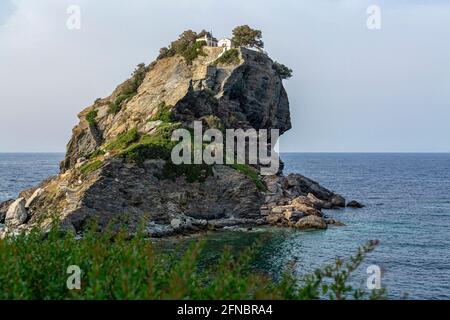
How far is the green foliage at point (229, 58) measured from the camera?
92.9m

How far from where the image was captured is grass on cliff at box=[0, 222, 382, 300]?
11156 mm

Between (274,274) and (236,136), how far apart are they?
44915 mm

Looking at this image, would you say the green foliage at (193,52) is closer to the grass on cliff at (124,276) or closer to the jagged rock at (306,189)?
the jagged rock at (306,189)

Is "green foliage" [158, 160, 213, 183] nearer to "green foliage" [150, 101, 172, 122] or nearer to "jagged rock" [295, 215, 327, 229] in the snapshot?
"green foliage" [150, 101, 172, 122]

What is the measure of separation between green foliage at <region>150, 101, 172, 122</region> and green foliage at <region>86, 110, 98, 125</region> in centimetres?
1893

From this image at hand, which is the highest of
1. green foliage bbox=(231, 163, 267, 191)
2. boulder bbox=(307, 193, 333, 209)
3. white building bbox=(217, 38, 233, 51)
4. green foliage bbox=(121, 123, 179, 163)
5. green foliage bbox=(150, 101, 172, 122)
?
white building bbox=(217, 38, 233, 51)

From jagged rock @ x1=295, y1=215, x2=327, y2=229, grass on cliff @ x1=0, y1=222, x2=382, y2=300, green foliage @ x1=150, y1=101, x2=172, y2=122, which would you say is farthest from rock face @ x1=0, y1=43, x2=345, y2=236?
grass on cliff @ x1=0, y1=222, x2=382, y2=300

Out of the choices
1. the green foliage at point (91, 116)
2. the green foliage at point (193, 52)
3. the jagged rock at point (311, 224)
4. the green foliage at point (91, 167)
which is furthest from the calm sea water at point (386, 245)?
the green foliage at point (91, 116)

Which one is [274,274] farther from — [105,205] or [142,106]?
[142,106]

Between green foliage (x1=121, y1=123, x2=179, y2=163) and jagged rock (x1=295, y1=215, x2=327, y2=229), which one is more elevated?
green foliage (x1=121, y1=123, x2=179, y2=163)

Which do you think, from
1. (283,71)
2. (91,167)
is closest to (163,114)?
(91,167)

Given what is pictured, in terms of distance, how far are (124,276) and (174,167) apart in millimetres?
57572

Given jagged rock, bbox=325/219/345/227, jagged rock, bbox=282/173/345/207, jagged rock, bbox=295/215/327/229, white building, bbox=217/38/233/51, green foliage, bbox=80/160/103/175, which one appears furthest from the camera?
white building, bbox=217/38/233/51

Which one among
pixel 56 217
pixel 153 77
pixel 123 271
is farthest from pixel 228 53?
pixel 123 271
